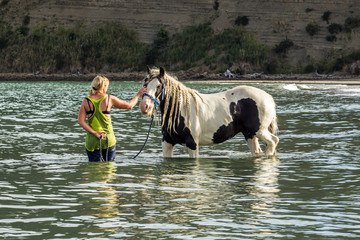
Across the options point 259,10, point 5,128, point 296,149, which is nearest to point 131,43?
point 259,10

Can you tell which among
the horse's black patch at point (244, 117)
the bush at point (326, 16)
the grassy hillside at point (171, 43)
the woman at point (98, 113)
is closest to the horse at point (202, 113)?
the horse's black patch at point (244, 117)

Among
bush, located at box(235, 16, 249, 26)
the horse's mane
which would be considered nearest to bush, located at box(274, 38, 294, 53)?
bush, located at box(235, 16, 249, 26)

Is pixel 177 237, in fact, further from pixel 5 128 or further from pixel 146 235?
pixel 5 128

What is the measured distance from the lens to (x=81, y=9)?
370 feet

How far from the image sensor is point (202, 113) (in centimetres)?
1313

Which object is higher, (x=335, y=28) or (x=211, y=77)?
(x=335, y=28)

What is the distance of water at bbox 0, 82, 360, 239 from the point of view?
799 cm

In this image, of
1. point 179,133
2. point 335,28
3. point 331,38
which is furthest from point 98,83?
point 331,38

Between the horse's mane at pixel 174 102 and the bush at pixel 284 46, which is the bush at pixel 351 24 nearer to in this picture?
the bush at pixel 284 46

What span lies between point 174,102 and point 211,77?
76.1m

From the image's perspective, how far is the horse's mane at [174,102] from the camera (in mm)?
12742

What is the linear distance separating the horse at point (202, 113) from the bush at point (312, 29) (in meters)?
82.0

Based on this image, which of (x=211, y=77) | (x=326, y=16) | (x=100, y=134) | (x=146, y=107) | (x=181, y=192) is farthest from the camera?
(x=326, y=16)

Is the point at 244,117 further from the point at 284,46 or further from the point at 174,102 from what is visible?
the point at 284,46
